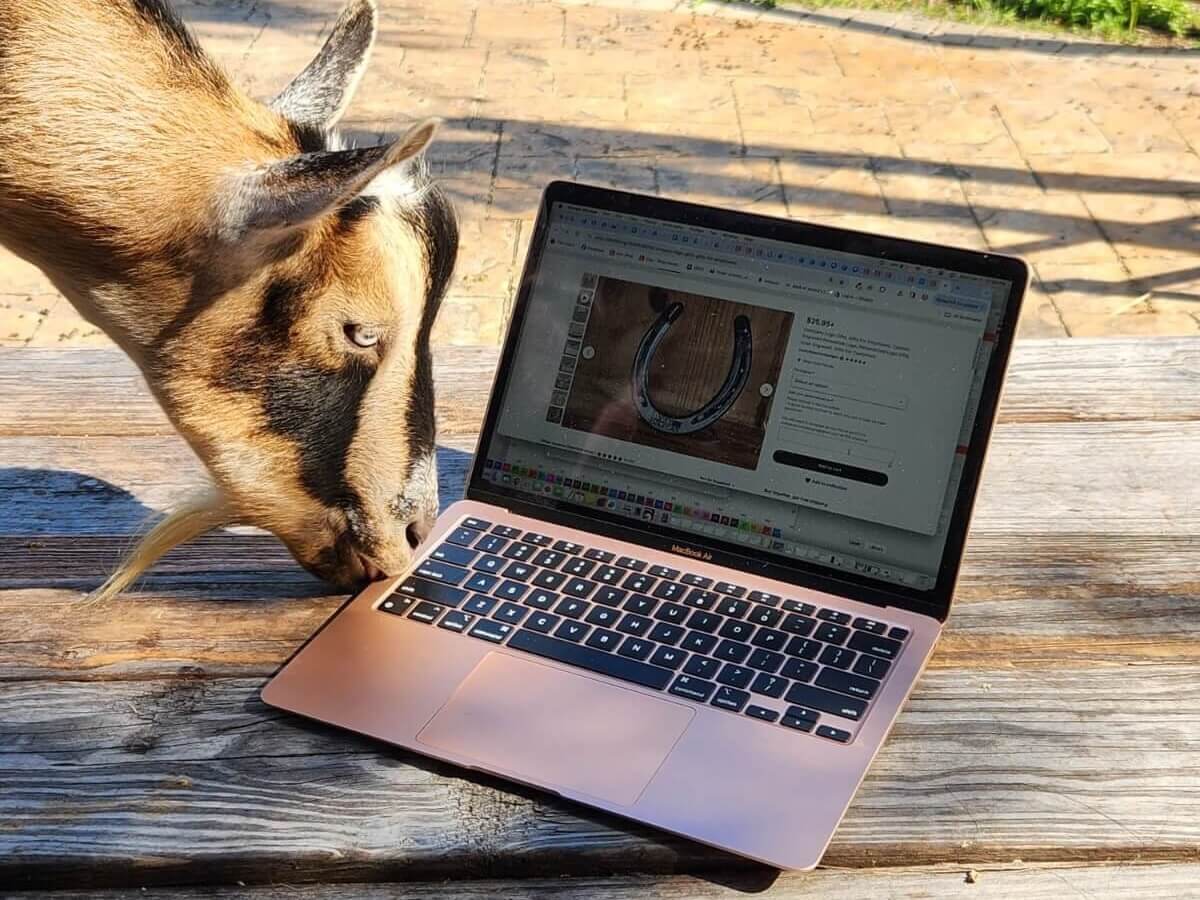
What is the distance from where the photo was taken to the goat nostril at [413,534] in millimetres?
1489

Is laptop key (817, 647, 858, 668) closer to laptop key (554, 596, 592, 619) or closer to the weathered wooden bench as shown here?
the weathered wooden bench

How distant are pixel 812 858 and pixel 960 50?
5.40 meters

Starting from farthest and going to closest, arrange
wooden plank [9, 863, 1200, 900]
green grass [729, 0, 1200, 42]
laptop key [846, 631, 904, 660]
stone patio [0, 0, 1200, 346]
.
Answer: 1. green grass [729, 0, 1200, 42]
2. stone patio [0, 0, 1200, 346]
3. laptop key [846, 631, 904, 660]
4. wooden plank [9, 863, 1200, 900]

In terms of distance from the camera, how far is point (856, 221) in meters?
4.48

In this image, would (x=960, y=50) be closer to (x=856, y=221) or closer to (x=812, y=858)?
(x=856, y=221)

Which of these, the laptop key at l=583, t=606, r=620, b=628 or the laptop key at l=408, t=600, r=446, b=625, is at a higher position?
the laptop key at l=583, t=606, r=620, b=628

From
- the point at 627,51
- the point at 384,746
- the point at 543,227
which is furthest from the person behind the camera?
the point at 627,51

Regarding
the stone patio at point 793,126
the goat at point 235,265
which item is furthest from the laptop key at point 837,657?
the stone patio at point 793,126

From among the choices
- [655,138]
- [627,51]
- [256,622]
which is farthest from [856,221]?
[256,622]

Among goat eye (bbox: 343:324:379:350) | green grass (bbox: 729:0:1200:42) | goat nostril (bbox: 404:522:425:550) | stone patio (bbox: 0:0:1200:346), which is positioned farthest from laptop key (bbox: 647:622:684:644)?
green grass (bbox: 729:0:1200:42)

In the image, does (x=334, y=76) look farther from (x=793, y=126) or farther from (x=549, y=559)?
(x=793, y=126)

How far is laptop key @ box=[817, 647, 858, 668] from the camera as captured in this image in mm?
1259

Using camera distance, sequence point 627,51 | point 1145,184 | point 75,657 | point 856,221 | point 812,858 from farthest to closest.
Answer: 1. point 627,51
2. point 1145,184
3. point 856,221
4. point 75,657
5. point 812,858

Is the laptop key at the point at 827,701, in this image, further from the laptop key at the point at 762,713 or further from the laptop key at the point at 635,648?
the laptop key at the point at 635,648
